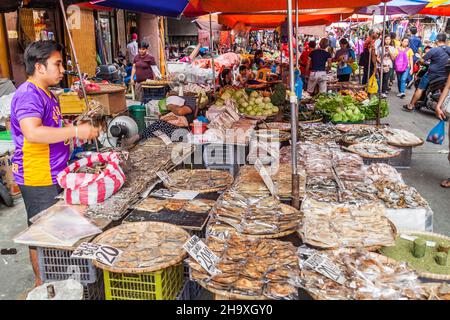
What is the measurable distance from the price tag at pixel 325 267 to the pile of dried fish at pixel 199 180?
140 cm

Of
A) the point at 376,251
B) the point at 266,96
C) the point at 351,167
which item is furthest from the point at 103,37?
the point at 376,251

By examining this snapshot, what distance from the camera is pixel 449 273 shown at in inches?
105

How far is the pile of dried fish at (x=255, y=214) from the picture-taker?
2.80 metres

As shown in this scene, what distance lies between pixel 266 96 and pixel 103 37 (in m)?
8.58

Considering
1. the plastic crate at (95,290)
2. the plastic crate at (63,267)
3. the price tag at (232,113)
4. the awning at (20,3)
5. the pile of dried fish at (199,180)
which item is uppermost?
the awning at (20,3)

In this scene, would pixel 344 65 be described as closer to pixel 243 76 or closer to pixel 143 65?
pixel 243 76

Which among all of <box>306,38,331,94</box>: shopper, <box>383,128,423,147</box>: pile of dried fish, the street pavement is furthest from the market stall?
<box>306,38,331,94</box>: shopper

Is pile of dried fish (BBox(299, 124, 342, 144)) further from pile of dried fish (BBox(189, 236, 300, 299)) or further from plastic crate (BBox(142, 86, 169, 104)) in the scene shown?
pile of dried fish (BBox(189, 236, 300, 299))

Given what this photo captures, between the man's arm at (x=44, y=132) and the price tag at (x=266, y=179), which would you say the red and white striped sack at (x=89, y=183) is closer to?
the man's arm at (x=44, y=132)

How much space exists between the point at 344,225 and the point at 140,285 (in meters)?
1.46

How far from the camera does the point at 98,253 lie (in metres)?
2.47

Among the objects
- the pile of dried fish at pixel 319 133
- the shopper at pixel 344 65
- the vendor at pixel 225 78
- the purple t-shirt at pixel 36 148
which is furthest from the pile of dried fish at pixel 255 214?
the shopper at pixel 344 65

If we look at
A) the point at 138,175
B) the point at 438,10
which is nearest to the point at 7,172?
the point at 138,175
